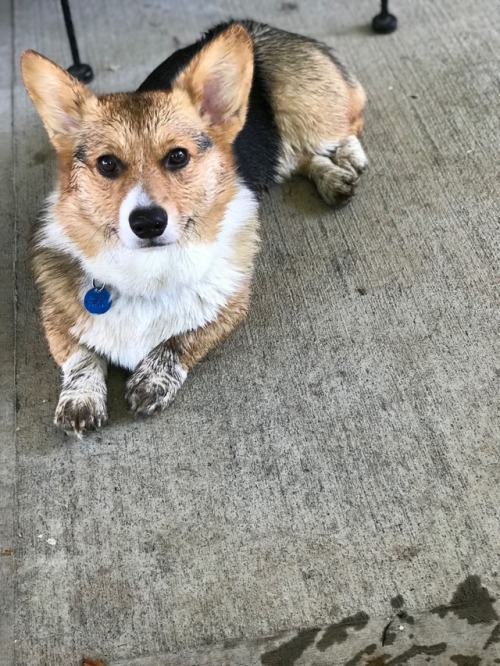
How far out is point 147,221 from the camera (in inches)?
81.6

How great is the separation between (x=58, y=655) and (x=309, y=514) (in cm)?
73

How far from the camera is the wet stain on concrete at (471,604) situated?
1854mm

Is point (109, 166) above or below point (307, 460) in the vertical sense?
above

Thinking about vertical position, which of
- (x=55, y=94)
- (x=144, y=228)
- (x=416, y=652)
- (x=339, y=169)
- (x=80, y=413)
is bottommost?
(x=416, y=652)

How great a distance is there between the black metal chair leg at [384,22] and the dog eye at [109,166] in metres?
2.05

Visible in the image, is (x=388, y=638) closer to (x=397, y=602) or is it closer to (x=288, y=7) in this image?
(x=397, y=602)

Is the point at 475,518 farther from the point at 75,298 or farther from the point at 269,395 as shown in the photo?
the point at 75,298

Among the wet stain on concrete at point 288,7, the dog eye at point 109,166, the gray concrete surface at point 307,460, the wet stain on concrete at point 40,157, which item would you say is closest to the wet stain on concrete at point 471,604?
the gray concrete surface at point 307,460

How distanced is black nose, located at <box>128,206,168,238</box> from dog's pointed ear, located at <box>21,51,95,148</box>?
0.41m

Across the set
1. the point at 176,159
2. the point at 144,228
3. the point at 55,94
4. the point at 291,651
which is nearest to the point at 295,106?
the point at 176,159

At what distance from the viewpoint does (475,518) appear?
2033 mm

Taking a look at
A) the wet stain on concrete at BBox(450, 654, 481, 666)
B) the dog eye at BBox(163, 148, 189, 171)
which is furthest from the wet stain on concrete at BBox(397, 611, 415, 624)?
the dog eye at BBox(163, 148, 189, 171)

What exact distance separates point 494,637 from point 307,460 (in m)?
0.67

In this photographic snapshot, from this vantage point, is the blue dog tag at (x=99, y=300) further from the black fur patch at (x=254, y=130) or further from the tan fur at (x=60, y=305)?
the black fur patch at (x=254, y=130)
